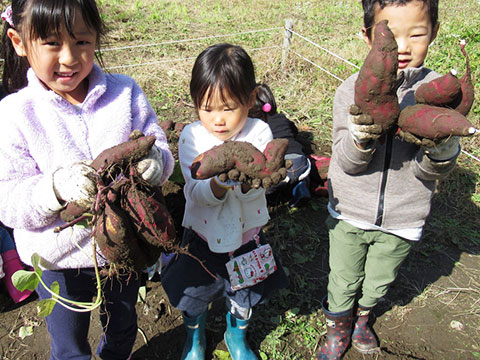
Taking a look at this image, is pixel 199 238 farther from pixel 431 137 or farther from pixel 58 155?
pixel 431 137

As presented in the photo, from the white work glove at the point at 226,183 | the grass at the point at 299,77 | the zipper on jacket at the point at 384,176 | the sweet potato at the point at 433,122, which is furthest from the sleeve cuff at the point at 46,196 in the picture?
the zipper on jacket at the point at 384,176

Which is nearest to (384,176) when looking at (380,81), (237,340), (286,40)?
(380,81)

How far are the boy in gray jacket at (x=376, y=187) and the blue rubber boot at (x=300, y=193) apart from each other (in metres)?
1.20

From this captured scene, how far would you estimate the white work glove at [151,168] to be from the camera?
140 cm

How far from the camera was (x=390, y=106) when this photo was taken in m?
1.46

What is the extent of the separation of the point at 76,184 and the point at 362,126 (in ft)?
3.50

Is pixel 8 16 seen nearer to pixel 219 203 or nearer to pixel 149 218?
pixel 149 218

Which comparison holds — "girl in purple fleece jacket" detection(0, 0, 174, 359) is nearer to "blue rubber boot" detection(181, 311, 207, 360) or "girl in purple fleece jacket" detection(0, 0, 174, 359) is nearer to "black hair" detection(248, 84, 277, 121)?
"blue rubber boot" detection(181, 311, 207, 360)

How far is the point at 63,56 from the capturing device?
1354 millimetres

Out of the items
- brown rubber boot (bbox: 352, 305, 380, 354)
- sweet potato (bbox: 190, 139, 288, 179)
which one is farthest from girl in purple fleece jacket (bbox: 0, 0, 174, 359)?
brown rubber boot (bbox: 352, 305, 380, 354)

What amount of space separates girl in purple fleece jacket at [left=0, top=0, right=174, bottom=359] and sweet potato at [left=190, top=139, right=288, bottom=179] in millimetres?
186

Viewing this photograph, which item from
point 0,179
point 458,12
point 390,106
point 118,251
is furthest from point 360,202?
point 458,12

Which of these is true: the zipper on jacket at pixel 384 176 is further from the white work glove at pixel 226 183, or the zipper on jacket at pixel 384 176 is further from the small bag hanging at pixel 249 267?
the white work glove at pixel 226 183

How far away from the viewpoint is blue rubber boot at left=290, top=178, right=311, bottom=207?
331 cm
